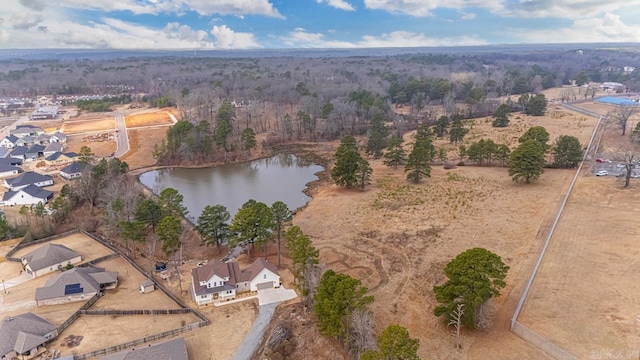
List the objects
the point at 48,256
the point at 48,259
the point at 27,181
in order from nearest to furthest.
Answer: the point at 48,259
the point at 48,256
the point at 27,181

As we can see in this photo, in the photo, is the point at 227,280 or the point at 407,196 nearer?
the point at 227,280

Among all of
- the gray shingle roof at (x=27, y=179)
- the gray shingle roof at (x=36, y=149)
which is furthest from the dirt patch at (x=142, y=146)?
the gray shingle roof at (x=36, y=149)

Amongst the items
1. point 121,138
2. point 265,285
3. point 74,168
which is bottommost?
point 265,285

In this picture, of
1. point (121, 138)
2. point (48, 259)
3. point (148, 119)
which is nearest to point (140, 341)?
point (48, 259)

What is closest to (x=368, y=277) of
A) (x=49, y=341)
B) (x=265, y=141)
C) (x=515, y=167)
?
(x=49, y=341)

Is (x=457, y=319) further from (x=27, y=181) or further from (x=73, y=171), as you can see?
(x=27, y=181)

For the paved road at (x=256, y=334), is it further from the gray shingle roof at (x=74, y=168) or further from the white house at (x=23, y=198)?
the gray shingle roof at (x=74, y=168)

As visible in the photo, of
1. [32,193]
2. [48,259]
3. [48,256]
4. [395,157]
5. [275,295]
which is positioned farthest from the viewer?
[395,157]

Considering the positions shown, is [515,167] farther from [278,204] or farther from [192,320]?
[192,320]
